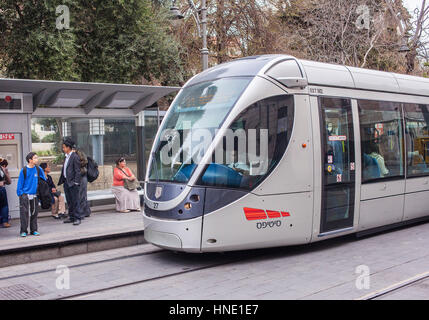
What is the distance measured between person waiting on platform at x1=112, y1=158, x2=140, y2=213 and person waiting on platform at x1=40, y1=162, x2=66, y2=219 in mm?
1258

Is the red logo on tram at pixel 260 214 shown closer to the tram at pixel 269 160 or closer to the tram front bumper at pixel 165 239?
the tram at pixel 269 160

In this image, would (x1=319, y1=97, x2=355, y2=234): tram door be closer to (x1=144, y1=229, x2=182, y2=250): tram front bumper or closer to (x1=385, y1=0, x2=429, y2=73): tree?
(x1=144, y1=229, x2=182, y2=250): tram front bumper

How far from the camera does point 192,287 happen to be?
6000 millimetres

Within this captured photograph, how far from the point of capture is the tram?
672cm

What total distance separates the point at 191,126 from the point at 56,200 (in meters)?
5.06

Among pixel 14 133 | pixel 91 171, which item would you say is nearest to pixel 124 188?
pixel 91 171

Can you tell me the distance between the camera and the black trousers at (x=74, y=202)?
32.2 ft

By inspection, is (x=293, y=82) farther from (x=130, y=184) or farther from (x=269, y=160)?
(x=130, y=184)

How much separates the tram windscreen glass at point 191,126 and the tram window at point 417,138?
4.18 metres

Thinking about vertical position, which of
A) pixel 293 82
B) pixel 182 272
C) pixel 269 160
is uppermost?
pixel 293 82

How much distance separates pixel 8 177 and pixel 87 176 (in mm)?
1691

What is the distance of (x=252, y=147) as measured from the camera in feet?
22.6

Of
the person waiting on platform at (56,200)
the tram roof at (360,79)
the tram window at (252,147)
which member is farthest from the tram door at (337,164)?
the person waiting on platform at (56,200)

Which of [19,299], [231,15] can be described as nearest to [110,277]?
[19,299]
